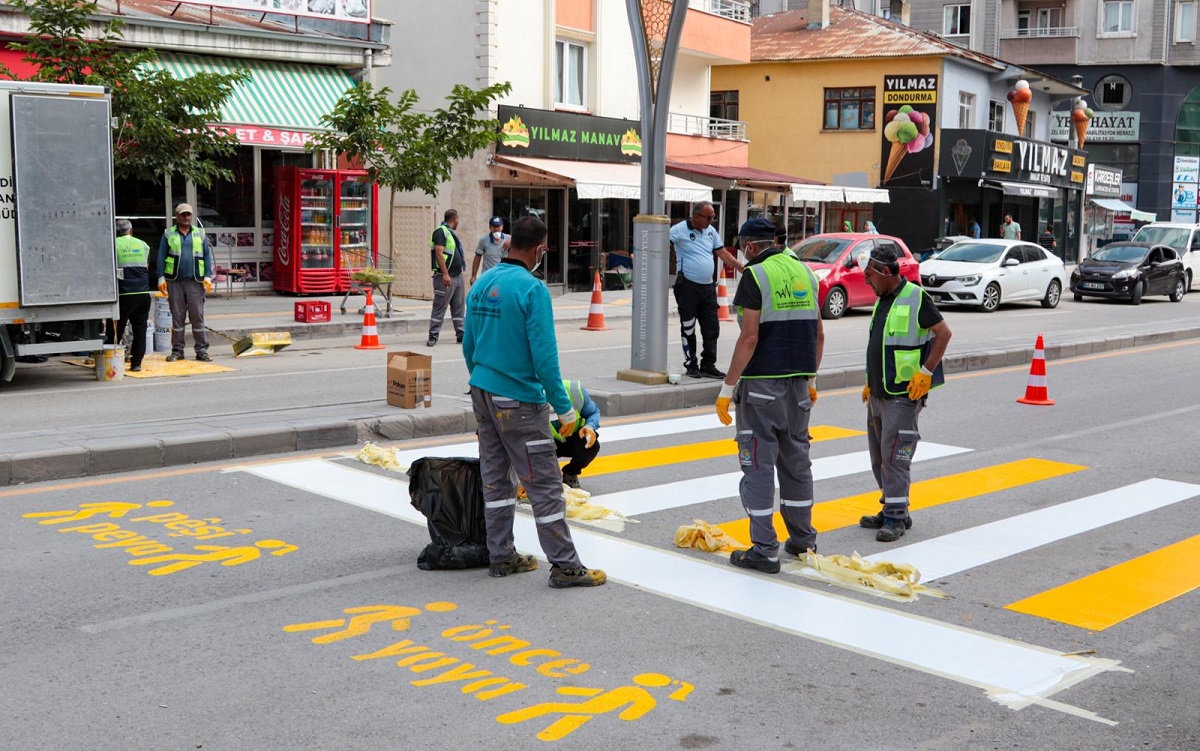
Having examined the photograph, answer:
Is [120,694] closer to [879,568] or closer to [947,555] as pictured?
[879,568]

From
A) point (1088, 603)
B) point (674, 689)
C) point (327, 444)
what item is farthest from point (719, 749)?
point (327, 444)

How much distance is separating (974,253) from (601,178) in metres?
8.49

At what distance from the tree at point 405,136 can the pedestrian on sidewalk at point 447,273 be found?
3292 mm

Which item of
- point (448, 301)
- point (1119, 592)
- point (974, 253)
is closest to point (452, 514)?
point (1119, 592)

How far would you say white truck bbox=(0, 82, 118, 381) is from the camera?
12.7 m

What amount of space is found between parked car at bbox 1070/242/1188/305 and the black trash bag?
26.4 meters

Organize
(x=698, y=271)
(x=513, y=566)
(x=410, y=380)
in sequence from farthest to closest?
1. (x=698, y=271)
2. (x=410, y=380)
3. (x=513, y=566)

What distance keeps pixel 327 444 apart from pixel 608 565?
4098 mm

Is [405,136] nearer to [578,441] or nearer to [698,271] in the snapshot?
[698,271]

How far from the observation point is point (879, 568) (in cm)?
654

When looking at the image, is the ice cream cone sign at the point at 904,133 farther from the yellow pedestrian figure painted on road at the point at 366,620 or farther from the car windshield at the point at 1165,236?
the yellow pedestrian figure painted on road at the point at 366,620

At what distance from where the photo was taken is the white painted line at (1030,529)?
7.09m

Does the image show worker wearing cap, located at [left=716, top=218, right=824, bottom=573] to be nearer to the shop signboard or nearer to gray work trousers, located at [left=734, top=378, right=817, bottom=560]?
gray work trousers, located at [left=734, top=378, right=817, bottom=560]

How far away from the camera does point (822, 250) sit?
949 inches
